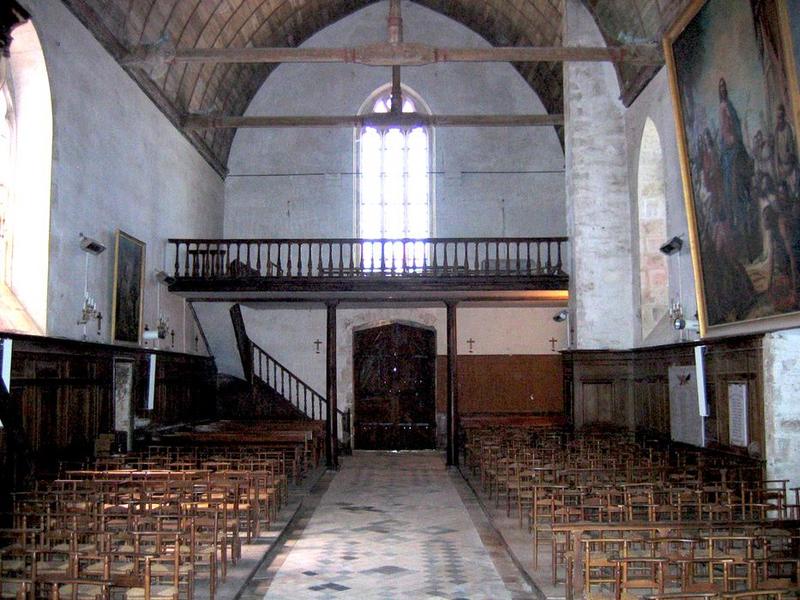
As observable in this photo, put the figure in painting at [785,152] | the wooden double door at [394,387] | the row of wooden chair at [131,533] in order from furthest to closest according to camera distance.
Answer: the wooden double door at [394,387] → the figure in painting at [785,152] → the row of wooden chair at [131,533]

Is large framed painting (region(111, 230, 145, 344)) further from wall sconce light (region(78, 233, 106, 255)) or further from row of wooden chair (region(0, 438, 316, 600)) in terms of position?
row of wooden chair (region(0, 438, 316, 600))

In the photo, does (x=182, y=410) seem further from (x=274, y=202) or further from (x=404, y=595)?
(x=404, y=595)

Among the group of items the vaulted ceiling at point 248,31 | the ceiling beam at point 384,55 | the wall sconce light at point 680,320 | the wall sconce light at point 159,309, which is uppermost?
the vaulted ceiling at point 248,31

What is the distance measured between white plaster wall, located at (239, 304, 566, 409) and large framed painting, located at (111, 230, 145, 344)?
7.18 meters

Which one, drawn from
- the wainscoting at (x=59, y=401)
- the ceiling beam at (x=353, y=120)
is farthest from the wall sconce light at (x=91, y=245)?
the ceiling beam at (x=353, y=120)

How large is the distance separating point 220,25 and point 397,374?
31.9ft

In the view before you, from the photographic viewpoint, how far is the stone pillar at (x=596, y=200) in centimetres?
1711

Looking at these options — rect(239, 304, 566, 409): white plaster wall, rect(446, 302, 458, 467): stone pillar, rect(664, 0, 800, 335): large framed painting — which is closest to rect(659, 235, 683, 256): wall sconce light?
rect(664, 0, 800, 335): large framed painting

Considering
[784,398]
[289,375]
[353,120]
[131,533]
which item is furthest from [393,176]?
[131,533]

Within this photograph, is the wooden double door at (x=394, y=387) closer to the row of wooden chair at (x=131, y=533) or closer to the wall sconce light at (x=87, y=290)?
the wall sconce light at (x=87, y=290)

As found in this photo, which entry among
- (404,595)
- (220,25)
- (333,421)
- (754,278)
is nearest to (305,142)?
(220,25)

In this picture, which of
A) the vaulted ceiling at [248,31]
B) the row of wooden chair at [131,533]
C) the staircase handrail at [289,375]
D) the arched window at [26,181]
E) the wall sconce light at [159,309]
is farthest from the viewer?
the staircase handrail at [289,375]

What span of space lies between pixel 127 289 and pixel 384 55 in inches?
235

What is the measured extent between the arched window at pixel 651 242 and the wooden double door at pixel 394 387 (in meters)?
7.70
